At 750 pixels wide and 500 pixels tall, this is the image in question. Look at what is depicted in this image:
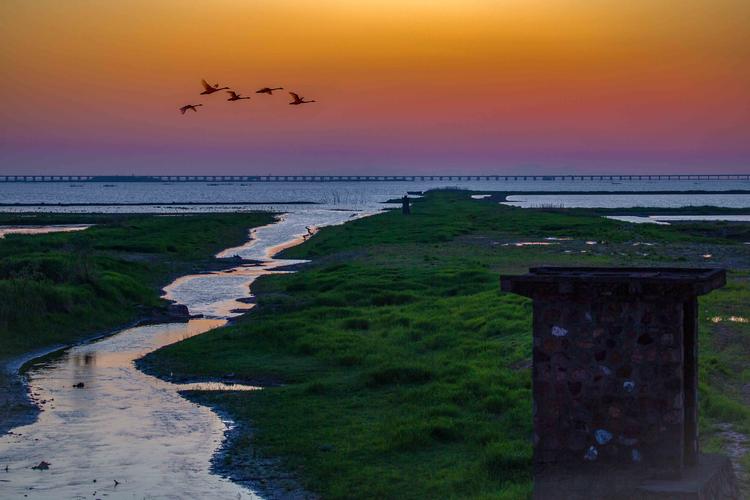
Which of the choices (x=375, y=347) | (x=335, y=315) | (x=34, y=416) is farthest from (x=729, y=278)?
(x=34, y=416)

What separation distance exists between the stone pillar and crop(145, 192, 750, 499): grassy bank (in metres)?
1.93

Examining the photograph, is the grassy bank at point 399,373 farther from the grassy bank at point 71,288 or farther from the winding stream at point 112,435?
the grassy bank at point 71,288

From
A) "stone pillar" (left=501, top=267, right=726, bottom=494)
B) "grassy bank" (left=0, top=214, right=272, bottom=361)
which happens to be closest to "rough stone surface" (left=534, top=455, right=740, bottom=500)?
"stone pillar" (left=501, top=267, right=726, bottom=494)

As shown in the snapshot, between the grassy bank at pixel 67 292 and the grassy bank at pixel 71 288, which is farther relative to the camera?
the grassy bank at pixel 71 288

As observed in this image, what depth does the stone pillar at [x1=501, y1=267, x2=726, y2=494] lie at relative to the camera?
497 inches

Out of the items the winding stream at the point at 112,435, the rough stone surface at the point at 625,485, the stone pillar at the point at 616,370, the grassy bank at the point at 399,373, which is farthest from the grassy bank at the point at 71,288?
the rough stone surface at the point at 625,485

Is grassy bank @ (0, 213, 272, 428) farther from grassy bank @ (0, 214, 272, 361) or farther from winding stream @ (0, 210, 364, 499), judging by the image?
winding stream @ (0, 210, 364, 499)

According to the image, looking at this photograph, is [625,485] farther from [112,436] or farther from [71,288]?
[71,288]

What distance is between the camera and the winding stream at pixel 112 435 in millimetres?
16688

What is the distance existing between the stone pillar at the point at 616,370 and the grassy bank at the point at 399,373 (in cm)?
193

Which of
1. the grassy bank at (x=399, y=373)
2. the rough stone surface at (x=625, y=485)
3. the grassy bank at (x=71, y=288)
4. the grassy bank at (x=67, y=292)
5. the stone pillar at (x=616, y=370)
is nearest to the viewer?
the rough stone surface at (x=625, y=485)

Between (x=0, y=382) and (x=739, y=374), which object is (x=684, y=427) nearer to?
(x=739, y=374)

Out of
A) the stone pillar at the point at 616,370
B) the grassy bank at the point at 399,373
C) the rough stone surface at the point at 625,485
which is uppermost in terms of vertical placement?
the stone pillar at the point at 616,370

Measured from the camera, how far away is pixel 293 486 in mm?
16734
